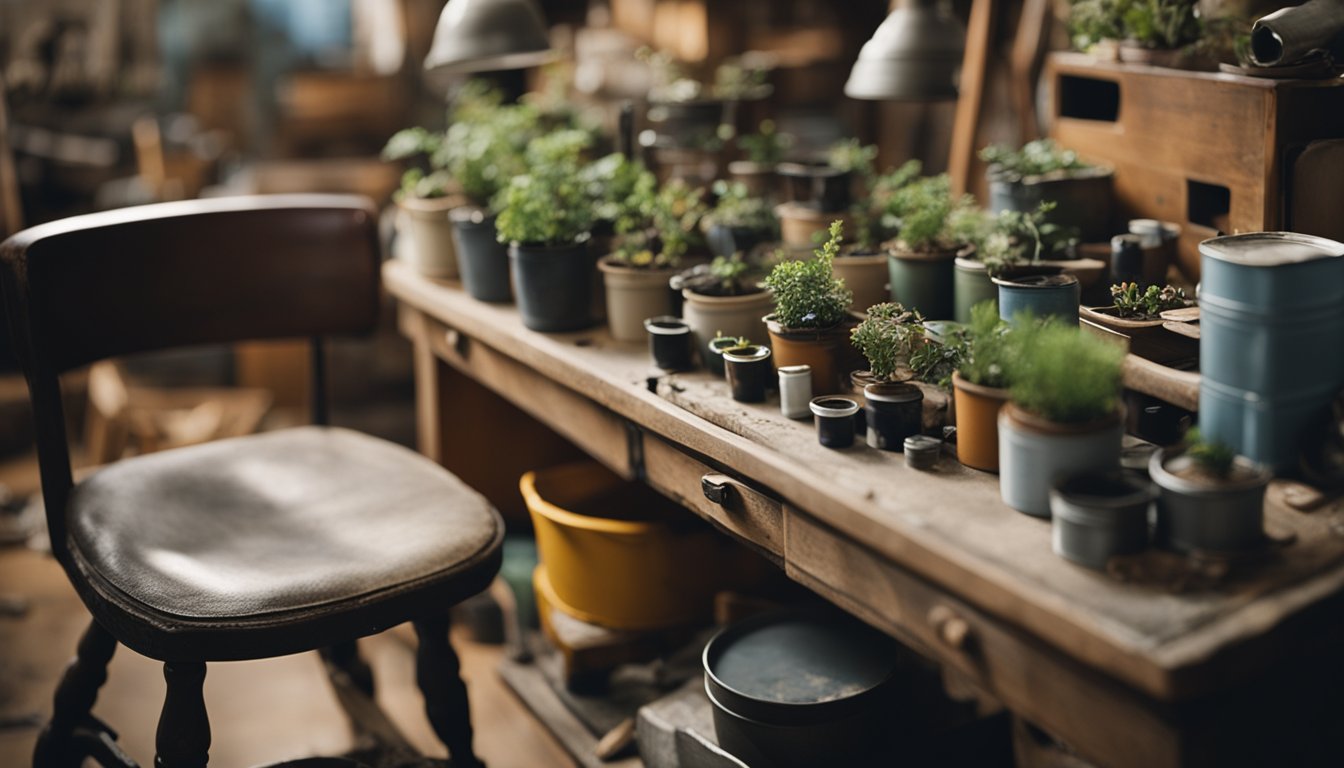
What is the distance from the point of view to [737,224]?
2473 mm

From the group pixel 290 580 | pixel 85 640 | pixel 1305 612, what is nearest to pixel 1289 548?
pixel 1305 612

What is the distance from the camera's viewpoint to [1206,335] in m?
1.54

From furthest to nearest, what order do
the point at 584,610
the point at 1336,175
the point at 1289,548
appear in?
the point at 584,610, the point at 1336,175, the point at 1289,548

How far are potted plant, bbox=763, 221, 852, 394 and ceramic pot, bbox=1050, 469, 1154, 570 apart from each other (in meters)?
0.55

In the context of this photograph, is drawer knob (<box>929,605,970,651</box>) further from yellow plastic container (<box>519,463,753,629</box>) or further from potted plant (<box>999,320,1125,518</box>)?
yellow plastic container (<box>519,463,753,629</box>)

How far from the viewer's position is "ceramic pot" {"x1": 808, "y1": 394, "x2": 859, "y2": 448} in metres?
1.78

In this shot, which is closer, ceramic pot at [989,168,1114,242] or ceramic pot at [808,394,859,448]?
ceramic pot at [808,394,859,448]

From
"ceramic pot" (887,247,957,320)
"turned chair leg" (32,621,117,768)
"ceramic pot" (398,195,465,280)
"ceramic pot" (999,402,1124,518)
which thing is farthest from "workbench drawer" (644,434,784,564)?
"turned chair leg" (32,621,117,768)

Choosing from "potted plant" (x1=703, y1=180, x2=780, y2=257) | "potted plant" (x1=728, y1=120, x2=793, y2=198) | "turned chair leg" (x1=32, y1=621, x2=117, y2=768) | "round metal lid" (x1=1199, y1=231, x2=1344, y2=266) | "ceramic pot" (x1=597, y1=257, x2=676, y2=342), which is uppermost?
"potted plant" (x1=728, y1=120, x2=793, y2=198)

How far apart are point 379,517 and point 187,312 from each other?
2.23ft

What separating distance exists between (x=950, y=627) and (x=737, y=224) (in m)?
1.19

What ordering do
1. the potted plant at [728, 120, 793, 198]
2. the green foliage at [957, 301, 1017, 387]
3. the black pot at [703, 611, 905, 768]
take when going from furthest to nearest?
the potted plant at [728, 120, 793, 198], the black pot at [703, 611, 905, 768], the green foliage at [957, 301, 1017, 387]

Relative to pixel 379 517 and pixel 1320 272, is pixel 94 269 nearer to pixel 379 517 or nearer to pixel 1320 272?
pixel 379 517

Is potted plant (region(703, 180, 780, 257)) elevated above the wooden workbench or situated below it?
above
